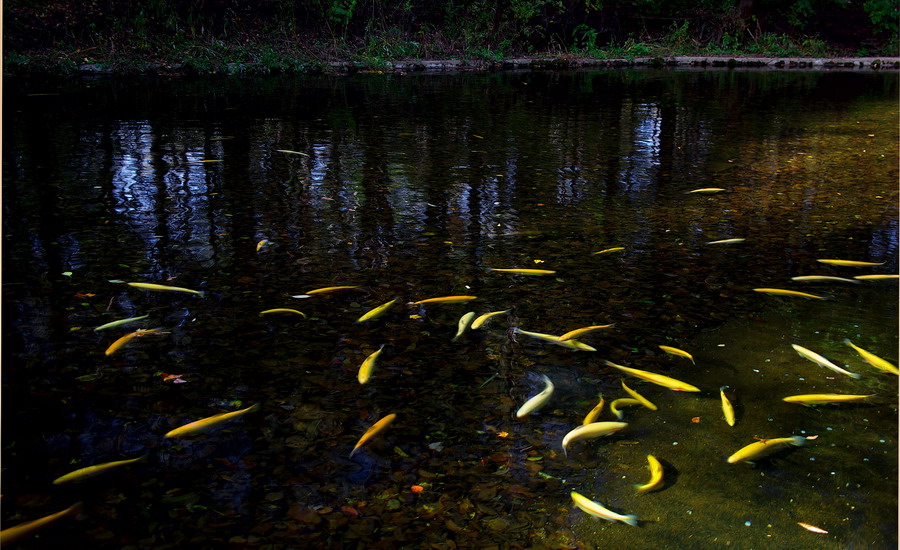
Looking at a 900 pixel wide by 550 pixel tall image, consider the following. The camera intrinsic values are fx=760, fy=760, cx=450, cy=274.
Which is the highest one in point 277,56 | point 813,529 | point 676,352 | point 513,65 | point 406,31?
point 406,31

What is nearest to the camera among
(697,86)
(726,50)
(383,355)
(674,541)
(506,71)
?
(674,541)

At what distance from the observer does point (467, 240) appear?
3865 millimetres

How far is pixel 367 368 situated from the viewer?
251cm

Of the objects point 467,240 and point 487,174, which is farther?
point 487,174

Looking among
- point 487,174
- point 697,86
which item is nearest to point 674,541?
point 487,174

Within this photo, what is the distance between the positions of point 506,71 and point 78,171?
38.5 ft

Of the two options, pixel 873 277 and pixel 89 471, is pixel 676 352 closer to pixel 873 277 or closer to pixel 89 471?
pixel 873 277

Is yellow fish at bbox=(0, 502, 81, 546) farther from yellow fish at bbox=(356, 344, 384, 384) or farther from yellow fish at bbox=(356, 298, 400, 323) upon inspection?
yellow fish at bbox=(356, 298, 400, 323)

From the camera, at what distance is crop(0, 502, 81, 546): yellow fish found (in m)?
1.73

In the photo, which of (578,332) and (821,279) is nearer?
(578,332)

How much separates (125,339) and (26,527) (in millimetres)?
1006

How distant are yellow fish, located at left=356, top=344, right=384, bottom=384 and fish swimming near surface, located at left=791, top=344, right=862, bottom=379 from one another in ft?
4.82

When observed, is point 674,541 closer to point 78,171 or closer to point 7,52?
point 78,171

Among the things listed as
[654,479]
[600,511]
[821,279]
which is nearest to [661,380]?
[654,479]
